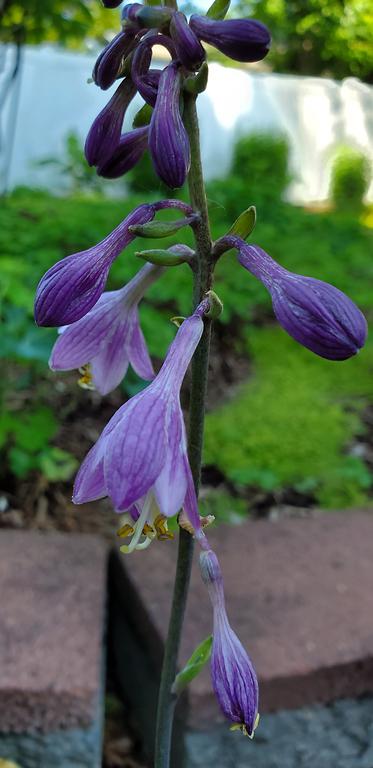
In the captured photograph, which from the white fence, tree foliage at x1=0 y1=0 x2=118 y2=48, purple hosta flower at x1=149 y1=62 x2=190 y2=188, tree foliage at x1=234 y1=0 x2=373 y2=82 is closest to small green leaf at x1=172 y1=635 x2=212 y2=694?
purple hosta flower at x1=149 y1=62 x2=190 y2=188

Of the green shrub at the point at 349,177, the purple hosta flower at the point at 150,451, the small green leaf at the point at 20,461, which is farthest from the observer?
the green shrub at the point at 349,177

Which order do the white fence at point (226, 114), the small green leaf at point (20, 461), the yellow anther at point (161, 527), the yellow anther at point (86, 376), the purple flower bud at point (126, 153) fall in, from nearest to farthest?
1. the yellow anther at point (161, 527)
2. the purple flower bud at point (126, 153)
3. the yellow anther at point (86, 376)
4. the small green leaf at point (20, 461)
5. the white fence at point (226, 114)

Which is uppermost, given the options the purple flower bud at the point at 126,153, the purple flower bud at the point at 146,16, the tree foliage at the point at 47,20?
the tree foliage at the point at 47,20

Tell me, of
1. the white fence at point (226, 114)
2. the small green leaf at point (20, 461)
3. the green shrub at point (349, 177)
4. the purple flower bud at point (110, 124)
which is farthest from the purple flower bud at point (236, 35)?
the green shrub at point (349, 177)

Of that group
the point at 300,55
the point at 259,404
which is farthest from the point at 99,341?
the point at 300,55

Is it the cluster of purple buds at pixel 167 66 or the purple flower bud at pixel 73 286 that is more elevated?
the cluster of purple buds at pixel 167 66

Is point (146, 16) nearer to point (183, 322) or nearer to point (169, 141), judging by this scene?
point (169, 141)

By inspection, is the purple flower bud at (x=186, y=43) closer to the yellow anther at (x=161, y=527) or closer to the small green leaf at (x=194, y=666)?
the yellow anther at (x=161, y=527)
